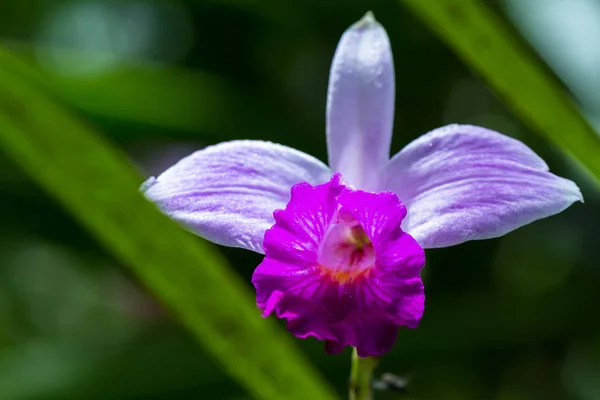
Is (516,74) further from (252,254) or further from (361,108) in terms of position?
(252,254)

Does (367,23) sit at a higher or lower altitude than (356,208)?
higher

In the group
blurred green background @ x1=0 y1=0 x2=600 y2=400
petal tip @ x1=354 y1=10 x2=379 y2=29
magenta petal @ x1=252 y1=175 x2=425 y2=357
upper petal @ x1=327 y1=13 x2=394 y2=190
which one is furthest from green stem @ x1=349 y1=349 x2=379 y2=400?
blurred green background @ x1=0 y1=0 x2=600 y2=400

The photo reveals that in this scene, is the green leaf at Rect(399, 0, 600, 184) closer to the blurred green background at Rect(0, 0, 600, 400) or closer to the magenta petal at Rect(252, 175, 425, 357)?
the magenta petal at Rect(252, 175, 425, 357)

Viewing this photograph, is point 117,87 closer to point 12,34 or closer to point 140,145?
point 140,145

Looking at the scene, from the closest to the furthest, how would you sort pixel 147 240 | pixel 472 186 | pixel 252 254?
pixel 147 240 → pixel 472 186 → pixel 252 254

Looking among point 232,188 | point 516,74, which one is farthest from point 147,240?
point 516,74

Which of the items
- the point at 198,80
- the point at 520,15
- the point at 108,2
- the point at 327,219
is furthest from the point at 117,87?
the point at 327,219

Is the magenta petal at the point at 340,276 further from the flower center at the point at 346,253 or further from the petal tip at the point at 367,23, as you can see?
the petal tip at the point at 367,23
